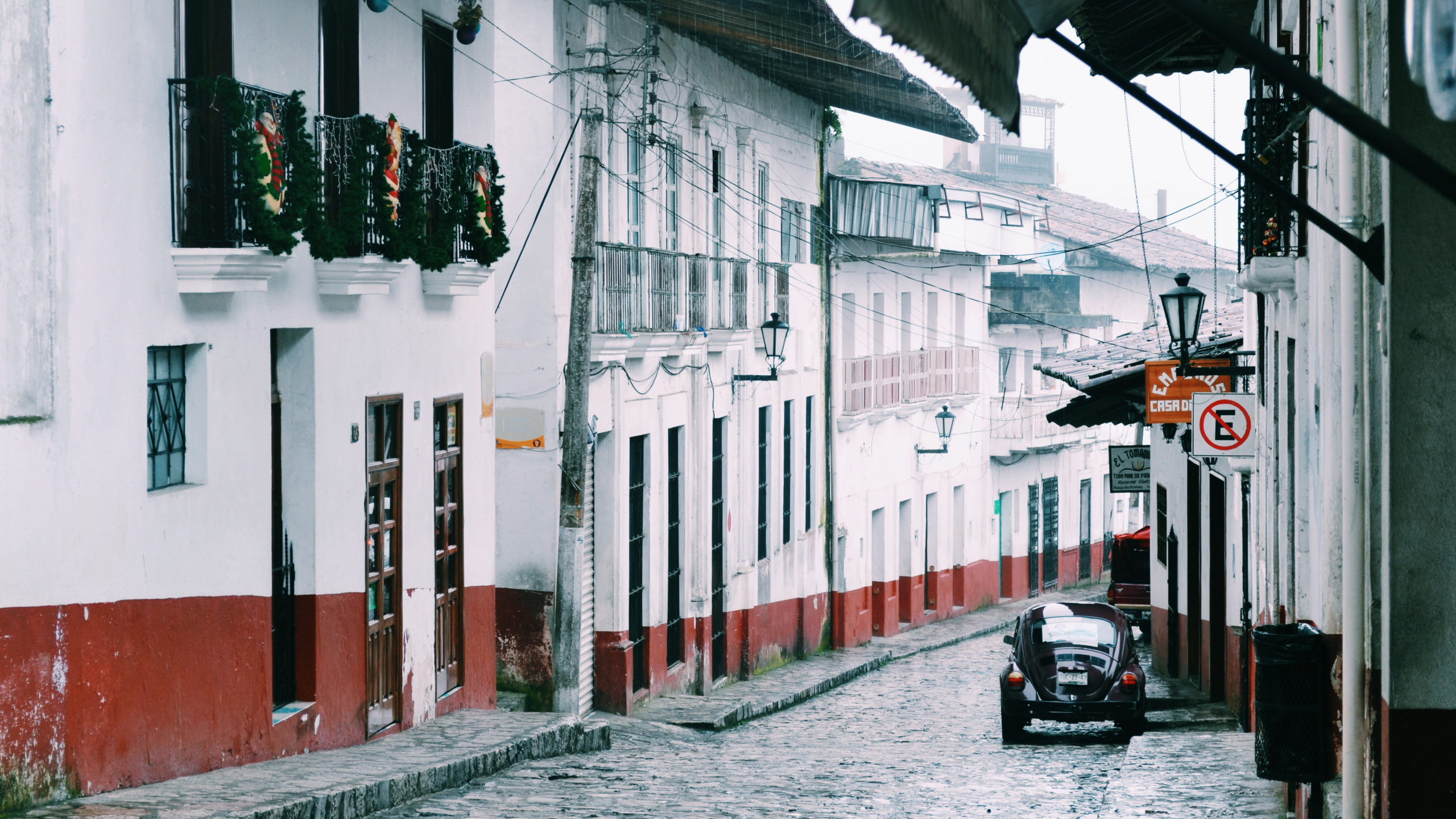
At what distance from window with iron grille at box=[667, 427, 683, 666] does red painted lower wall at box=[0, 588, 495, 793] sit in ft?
29.0

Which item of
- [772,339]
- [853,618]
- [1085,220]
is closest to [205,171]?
[772,339]

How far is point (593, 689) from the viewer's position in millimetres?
18500

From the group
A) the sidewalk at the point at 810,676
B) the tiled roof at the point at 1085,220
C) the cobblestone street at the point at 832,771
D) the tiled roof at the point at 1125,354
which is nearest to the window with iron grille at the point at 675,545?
the sidewalk at the point at 810,676

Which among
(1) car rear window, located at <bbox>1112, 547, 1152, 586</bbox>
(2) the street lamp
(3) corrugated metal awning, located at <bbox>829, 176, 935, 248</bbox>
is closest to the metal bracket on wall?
(2) the street lamp

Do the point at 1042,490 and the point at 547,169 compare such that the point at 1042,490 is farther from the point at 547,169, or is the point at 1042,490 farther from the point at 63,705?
the point at 63,705

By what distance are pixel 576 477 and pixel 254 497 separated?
4.88m

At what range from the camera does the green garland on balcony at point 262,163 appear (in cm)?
1003

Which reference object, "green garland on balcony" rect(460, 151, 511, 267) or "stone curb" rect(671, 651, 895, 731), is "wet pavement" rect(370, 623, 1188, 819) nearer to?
"stone curb" rect(671, 651, 895, 731)

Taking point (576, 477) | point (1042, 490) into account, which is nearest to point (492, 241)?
point (576, 477)

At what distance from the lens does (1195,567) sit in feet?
66.2

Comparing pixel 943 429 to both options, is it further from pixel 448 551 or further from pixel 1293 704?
pixel 1293 704

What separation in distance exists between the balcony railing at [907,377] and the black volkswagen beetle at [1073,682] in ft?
44.4

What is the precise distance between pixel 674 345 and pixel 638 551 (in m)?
2.47

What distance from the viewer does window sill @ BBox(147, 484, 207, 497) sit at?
977 centimetres
